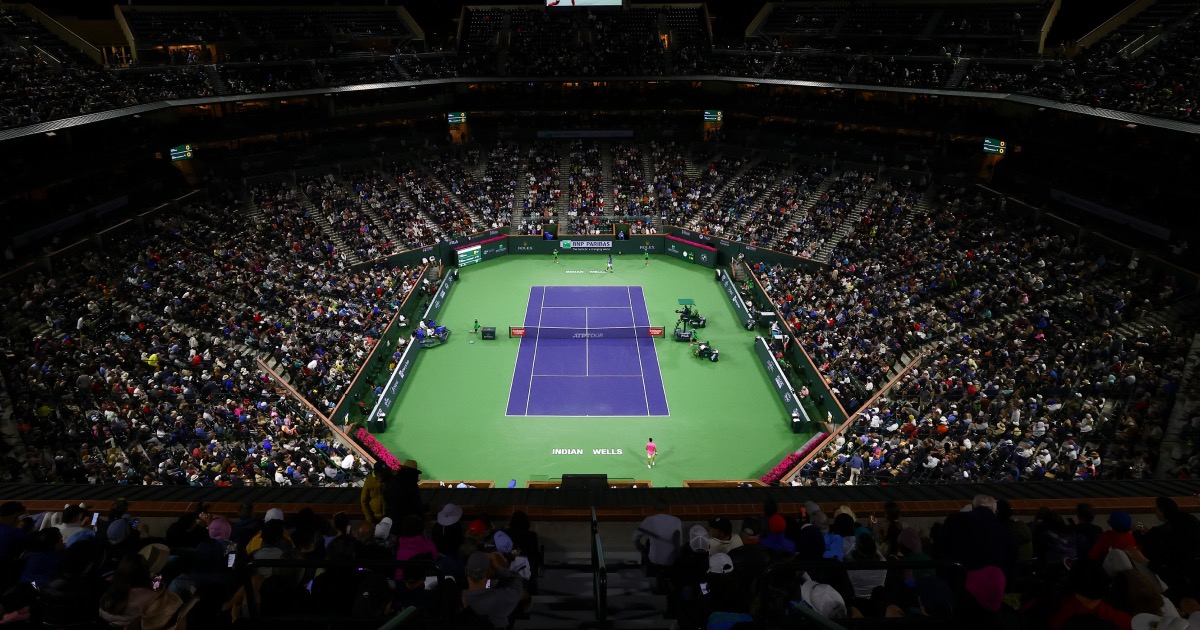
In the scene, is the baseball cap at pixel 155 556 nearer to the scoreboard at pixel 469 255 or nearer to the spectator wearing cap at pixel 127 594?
the spectator wearing cap at pixel 127 594

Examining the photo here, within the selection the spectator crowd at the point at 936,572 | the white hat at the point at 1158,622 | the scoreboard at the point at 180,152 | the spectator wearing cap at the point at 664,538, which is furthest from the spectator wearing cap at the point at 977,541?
the scoreboard at the point at 180,152

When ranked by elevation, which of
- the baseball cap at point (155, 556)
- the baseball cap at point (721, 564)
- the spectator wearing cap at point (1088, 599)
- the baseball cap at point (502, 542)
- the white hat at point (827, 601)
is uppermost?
the spectator wearing cap at point (1088, 599)

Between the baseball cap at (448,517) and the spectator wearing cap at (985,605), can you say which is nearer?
the spectator wearing cap at (985,605)

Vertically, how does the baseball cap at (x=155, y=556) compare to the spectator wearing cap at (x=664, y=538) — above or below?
above

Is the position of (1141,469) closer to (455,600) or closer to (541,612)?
(541,612)

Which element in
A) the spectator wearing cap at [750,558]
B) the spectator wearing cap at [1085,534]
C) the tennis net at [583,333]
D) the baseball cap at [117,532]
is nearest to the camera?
the spectator wearing cap at [750,558]

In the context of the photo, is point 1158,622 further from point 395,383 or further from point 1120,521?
point 395,383

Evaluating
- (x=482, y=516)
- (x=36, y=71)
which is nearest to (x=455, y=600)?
(x=482, y=516)
